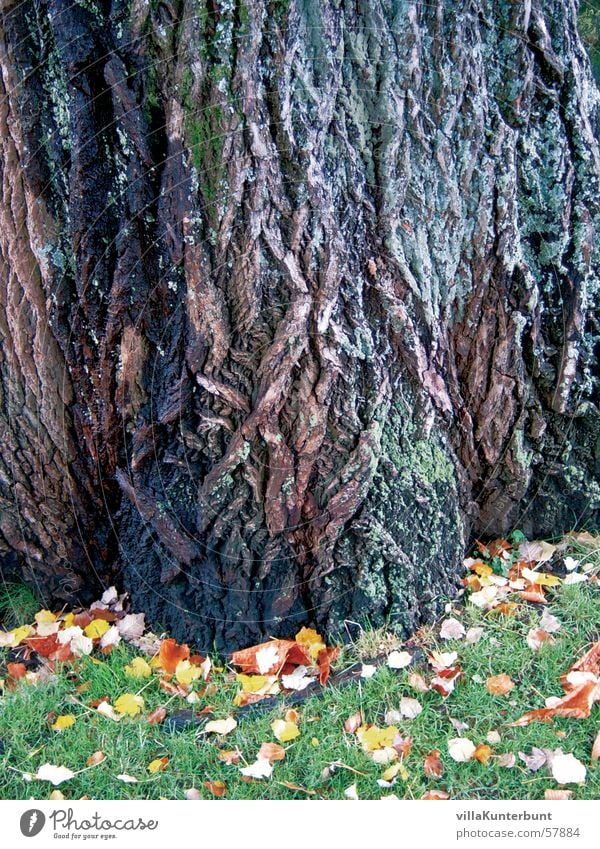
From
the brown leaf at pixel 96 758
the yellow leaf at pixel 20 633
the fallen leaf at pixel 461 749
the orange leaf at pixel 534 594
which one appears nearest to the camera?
the fallen leaf at pixel 461 749

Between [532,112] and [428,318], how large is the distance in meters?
0.78

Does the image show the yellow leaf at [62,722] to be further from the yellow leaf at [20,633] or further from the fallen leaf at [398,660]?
the fallen leaf at [398,660]

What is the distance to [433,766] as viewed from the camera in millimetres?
2146

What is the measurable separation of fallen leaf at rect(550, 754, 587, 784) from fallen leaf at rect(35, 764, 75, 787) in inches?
52.7

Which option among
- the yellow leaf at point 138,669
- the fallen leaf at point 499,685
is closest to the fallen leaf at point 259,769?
the yellow leaf at point 138,669

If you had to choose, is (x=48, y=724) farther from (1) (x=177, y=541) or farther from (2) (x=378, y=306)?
(2) (x=378, y=306)

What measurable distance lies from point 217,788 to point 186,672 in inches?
17.2

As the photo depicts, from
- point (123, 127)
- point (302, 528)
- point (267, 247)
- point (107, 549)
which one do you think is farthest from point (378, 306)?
point (107, 549)

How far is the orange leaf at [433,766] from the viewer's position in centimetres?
213

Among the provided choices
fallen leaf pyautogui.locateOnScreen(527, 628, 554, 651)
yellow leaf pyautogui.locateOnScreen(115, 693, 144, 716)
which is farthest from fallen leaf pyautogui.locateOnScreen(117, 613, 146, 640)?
fallen leaf pyautogui.locateOnScreen(527, 628, 554, 651)

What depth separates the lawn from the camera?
2.14 m

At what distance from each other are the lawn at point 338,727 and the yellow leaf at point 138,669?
A: 24 millimetres

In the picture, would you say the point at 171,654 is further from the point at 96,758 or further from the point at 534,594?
the point at 534,594

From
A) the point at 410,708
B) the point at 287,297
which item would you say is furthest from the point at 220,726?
the point at 287,297
